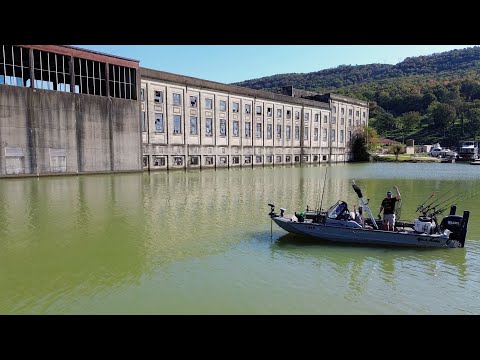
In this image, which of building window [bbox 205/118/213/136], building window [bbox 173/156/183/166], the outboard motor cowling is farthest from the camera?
building window [bbox 205/118/213/136]

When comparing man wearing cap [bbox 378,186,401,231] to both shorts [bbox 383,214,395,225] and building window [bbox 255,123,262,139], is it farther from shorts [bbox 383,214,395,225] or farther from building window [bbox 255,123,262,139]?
building window [bbox 255,123,262,139]

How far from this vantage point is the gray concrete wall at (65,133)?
36.6 m

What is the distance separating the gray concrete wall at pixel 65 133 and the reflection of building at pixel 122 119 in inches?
3.8

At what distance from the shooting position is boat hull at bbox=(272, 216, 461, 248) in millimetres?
13289

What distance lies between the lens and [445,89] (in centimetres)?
15175

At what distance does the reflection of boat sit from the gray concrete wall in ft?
107

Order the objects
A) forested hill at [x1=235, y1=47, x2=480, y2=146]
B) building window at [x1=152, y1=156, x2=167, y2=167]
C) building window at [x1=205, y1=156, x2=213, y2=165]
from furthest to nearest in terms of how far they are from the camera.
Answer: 1. forested hill at [x1=235, y1=47, x2=480, y2=146]
2. building window at [x1=205, y1=156, x2=213, y2=165]
3. building window at [x1=152, y1=156, x2=167, y2=167]

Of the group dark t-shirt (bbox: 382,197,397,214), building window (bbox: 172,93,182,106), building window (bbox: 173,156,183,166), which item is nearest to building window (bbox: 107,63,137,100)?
building window (bbox: 172,93,182,106)

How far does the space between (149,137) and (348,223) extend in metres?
40.0

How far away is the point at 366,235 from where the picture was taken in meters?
13.6

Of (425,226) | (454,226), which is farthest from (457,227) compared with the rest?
(425,226)

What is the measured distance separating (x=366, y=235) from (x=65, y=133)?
1422 inches
